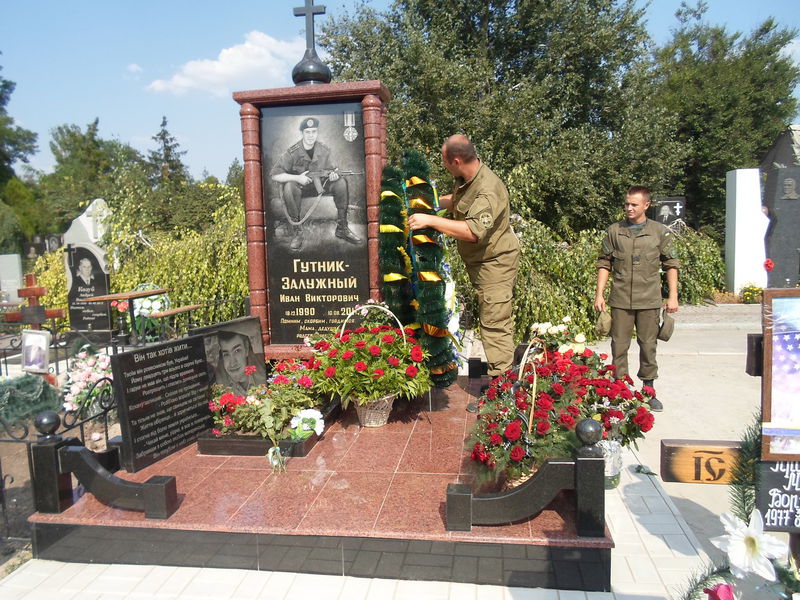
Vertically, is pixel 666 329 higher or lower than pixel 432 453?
higher

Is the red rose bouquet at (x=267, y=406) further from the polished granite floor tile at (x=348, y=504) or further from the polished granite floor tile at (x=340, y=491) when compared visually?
the polished granite floor tile at (x=348, y=504)

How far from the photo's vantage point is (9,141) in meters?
46.2

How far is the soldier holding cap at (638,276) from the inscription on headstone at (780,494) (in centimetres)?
337

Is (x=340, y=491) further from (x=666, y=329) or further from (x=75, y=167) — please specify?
(x=75, y=167)

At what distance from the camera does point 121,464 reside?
3455 mm

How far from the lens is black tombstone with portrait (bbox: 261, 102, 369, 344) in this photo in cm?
Result: 510

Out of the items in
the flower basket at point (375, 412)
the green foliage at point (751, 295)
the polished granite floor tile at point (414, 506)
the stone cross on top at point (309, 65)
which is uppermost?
the stone cross on top at point (309, 65)

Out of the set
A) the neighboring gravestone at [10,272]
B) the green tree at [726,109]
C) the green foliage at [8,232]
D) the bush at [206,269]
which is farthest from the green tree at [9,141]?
the green tree at [726,109]

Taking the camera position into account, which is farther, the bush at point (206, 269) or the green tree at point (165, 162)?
the green tree at point (165, 162)

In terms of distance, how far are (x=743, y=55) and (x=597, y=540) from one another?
28003 mm

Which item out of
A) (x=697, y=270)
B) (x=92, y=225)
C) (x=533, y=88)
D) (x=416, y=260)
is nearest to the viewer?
(x=416, y=260)

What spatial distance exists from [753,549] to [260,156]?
193 inches

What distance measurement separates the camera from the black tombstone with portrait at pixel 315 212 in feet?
16.7

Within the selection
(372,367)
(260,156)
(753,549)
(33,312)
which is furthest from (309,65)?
(33,312)
